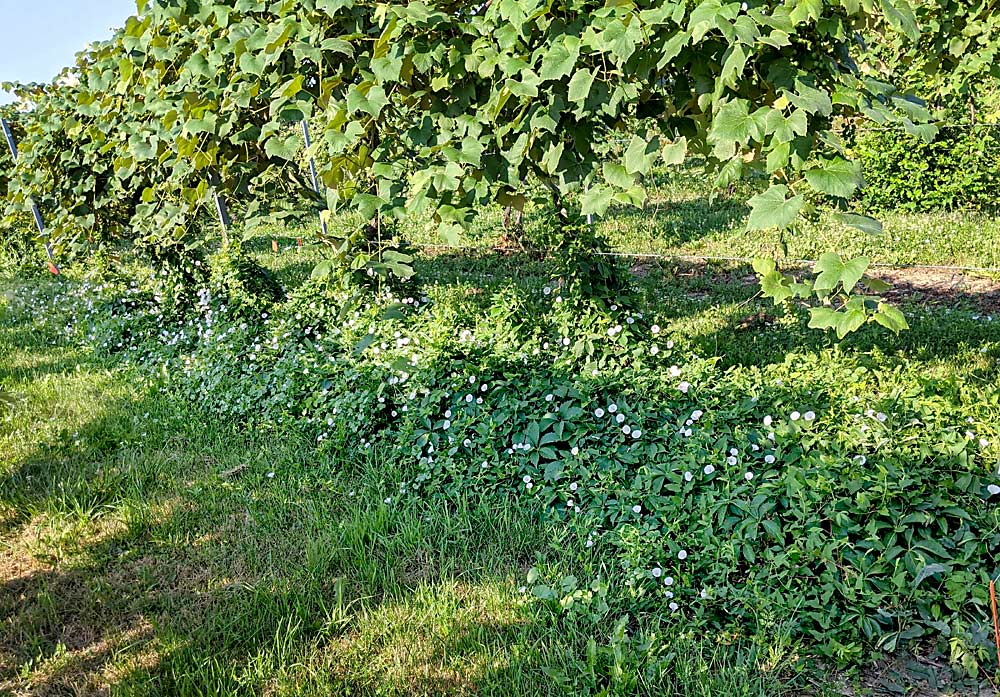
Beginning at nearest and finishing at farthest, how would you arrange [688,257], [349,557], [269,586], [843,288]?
[843,288], [269,586], [349,557], [688,257]

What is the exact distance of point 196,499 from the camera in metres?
3.21

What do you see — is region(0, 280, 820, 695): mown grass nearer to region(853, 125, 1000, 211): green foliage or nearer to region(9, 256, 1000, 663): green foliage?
region(9, 256, 1000, 663): green foliage

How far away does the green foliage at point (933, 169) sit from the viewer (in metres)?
7.75

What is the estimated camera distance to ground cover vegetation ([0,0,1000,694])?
6.75ft

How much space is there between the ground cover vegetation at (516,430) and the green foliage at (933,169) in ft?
14.3

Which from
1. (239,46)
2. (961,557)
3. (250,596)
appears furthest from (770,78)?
(250,596)

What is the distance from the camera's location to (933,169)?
8.20m

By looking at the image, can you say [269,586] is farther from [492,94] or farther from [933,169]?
[933,169]

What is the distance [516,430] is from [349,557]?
872 mm

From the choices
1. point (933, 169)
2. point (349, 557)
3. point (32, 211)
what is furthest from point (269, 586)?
point (933, 169)

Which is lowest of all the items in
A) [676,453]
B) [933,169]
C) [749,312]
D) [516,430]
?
[676,453]

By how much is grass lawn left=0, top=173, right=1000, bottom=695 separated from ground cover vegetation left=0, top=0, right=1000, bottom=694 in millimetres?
15

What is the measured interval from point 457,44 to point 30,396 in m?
3.77

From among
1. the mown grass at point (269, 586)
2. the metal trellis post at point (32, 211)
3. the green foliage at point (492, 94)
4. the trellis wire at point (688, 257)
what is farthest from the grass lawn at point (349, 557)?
the metal trellis post at point (32, 211)
